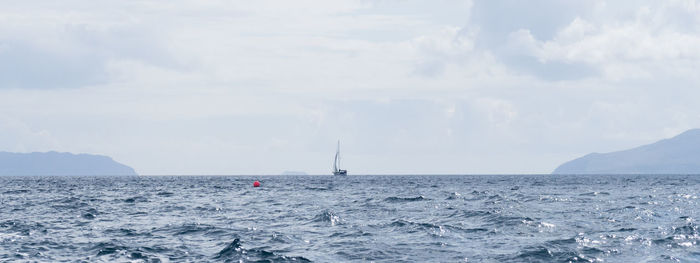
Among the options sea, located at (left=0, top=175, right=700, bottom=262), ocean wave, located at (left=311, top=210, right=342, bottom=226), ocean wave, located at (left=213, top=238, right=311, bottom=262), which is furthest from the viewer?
ocean wave, located at (left=311, top=210, right=342, bottom=226)

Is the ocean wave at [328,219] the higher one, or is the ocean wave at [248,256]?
the ocean wave at [328,219]

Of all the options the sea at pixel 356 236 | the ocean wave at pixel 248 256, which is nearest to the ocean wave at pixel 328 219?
the sea at pixel 356 236

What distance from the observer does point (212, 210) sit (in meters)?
59.6

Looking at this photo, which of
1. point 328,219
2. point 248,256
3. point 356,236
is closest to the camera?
point 248,256

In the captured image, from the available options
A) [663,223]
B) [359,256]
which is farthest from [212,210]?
[663,223]

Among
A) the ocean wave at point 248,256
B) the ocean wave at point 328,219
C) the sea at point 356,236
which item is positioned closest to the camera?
the ocean wave at point 248,256

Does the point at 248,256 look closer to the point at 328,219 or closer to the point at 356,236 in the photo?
the point at 356,236

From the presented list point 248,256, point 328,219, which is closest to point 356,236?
point 248,256

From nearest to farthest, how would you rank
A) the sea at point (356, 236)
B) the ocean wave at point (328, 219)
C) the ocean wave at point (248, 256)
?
the ocean wave at point (248, 256) < the sea at point (356, 236) < the ocean wave at point (328, 219)

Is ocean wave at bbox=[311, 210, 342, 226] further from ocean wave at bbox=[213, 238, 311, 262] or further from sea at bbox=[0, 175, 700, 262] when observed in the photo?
ocean wave at bbox=[213, 238, 311, 262]

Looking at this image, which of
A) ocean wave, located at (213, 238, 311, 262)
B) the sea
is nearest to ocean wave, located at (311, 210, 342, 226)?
the sea

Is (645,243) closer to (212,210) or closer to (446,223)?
(446,223)

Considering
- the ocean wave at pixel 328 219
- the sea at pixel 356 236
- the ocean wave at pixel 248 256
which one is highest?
the ocean wave at pixel 328 219

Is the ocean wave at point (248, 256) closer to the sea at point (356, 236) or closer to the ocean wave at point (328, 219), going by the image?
the sea at point (356, 236)
